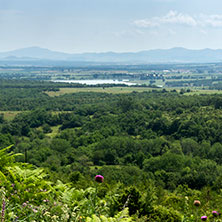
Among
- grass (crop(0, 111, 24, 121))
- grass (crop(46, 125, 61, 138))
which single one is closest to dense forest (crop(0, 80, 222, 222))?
grass (crop(46, 125, 61, 138))

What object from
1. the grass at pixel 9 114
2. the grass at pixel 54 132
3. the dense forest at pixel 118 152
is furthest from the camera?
the grass at pixel 9 114

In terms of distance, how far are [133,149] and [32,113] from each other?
1874 inches

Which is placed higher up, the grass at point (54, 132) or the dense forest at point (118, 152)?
the dense forest at point (118, 152)

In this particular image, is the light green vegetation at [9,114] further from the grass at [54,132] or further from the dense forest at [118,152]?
the grass at [54,132]

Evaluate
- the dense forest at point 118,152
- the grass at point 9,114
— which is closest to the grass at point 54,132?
the dense forest at point 118,152

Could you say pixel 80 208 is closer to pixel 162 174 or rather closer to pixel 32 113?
pixel 162 174

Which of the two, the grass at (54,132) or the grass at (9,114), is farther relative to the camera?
the grass at (9,114)

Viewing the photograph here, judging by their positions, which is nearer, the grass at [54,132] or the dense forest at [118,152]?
the dense forest at [118,152]

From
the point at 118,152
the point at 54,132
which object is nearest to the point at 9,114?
Answer: the point at 54,132

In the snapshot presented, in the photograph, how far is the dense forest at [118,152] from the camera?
303 inches

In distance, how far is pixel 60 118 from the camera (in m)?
108

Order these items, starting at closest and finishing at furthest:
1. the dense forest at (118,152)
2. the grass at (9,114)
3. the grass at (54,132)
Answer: the dense forest at (118,152), the grass at (54,132), the grass at (9,114)

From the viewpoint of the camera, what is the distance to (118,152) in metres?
73.3

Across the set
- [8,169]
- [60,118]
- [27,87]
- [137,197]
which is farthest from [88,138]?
[27,87]
